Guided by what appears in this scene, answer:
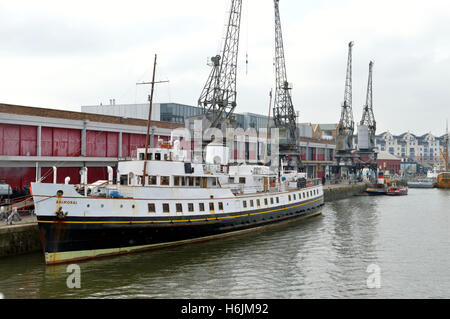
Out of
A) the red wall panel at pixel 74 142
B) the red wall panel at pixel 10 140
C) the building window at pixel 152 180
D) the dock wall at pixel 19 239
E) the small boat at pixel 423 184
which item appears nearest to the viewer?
the dock wall at pixel 19 239

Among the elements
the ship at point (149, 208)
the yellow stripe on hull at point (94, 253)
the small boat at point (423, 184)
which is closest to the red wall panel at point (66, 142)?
the ship at point (149, 208)

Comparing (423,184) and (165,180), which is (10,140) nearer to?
(165,180)

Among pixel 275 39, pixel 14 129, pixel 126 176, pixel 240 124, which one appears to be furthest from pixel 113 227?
pixel 240 124

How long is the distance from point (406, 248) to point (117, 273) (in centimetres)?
1889

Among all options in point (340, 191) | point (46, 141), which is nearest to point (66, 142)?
point (46, 141)

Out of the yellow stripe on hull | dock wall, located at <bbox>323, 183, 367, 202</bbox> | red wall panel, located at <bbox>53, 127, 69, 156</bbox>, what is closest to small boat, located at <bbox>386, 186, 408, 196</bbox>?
dock wall, located at <bbox>323, 183, 367, 202</bbox>

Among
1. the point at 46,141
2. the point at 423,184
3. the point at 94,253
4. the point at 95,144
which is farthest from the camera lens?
the point at 423,184

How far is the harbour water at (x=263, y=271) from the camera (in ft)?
62.6

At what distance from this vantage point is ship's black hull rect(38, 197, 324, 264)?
872 inches

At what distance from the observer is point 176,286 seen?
19797mm

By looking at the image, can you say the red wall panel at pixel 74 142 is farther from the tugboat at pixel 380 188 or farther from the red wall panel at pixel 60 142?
the tugboat at pixel 380 188

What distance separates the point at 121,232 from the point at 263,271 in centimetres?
841

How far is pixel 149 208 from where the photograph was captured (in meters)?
25.5
